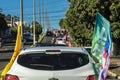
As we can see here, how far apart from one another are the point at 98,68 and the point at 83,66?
0.70m

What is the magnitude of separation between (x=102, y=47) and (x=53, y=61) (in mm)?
1026

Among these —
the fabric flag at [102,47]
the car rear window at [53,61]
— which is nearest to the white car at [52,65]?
the car rear window at [53,61]

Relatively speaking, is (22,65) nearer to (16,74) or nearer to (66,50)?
(16,74)

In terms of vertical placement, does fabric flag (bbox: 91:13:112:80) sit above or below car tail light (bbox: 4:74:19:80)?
above

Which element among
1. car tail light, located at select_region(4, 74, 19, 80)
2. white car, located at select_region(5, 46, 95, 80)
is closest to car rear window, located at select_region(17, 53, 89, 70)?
white car, located at select_region(5, 46, 95, 80)

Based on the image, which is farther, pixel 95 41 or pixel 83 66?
pixel 95 41

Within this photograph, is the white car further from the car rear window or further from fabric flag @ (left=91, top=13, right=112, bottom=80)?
fabric flag @ (left=91, top=13, right=112, bottom=80)

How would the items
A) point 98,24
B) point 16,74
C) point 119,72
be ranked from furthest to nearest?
point 119,72 → point 98,24 → point 16,74

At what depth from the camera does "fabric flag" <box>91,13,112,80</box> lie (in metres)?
8.65

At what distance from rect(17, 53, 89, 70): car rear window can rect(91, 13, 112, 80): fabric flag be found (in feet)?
1.01

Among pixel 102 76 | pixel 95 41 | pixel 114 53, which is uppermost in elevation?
pixel 95 41

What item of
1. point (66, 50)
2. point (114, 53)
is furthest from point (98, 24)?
point (114, 53)

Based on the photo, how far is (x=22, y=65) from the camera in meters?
8.60

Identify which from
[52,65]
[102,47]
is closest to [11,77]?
[52,65]
